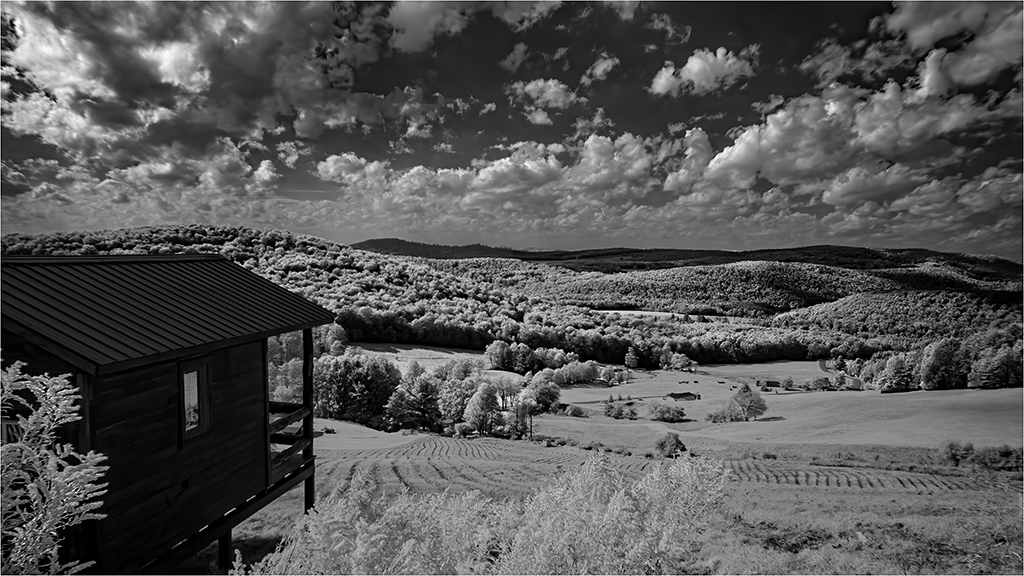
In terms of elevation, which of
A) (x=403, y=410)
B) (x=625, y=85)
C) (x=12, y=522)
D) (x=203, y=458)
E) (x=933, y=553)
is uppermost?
(x=625, y=85)

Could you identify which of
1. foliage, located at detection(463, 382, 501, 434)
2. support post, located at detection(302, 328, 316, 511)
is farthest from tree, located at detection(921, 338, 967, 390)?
support post, located at detection(302, 328, 316, 511)

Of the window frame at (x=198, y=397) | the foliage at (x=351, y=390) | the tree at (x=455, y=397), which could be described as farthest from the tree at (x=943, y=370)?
the window frame at (x=198, y=397)

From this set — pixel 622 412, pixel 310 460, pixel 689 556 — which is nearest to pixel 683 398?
pixel 622 412

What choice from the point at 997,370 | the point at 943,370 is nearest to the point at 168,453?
the point at 943,370

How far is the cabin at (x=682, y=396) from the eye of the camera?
99.3 ft

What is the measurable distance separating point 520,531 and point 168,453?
439 cm

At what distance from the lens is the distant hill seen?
164 ft

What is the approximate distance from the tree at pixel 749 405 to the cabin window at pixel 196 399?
82.6ft

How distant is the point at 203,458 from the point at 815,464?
1759 centimetres

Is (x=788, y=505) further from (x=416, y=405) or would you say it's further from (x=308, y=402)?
(x=416, y=405)

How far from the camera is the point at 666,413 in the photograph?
25.7 metres

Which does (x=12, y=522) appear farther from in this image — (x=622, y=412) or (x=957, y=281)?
(x=957, y=281)

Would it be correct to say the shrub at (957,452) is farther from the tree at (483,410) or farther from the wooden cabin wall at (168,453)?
the wooden cabin wall at (168,453)

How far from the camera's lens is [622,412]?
2641 centimetres
